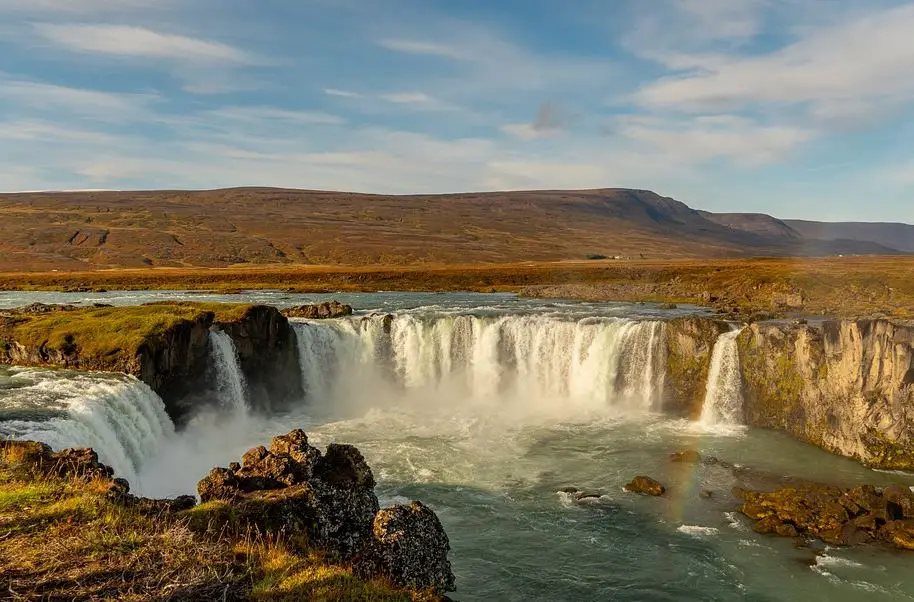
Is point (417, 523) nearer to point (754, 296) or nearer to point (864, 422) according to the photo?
point (864, 422)

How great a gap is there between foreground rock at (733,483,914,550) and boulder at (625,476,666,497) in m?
2.83

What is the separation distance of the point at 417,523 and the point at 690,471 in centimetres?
1619

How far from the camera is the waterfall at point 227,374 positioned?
32.0 m

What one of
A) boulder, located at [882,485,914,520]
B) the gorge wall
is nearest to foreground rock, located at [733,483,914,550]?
boulder, located at [882,485,914,520]

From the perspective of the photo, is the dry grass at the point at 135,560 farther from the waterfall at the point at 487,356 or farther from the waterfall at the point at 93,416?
the waterfall at the point at 487,356

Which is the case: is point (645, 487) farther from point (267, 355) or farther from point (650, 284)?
point (650, 284)

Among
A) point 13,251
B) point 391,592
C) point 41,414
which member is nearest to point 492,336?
point 41,414

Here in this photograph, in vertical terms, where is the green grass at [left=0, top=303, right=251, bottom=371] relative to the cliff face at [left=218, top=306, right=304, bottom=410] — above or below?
above

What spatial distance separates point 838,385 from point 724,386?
560cm

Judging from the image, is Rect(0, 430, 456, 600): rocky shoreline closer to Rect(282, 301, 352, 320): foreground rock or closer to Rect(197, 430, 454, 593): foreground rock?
Rect(197, 430, 454, 593): foreground rock

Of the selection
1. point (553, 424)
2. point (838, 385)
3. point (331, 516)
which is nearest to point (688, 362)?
point (838, 385)

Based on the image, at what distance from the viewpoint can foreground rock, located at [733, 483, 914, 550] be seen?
18938 millimetres

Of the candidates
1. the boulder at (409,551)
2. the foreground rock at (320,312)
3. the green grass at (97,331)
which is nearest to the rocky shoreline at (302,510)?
the boulder at (409,551)

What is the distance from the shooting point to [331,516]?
12375 millimetres
